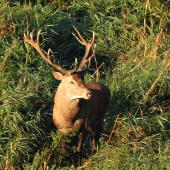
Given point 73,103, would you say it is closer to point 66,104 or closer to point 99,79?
point 66,104

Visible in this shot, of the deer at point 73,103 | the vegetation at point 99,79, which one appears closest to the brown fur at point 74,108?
the deer at point 73,103

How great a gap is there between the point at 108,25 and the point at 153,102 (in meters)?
2.23

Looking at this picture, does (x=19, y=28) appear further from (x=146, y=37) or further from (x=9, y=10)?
(x=146, y=37)

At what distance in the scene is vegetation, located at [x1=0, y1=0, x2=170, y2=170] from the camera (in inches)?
228

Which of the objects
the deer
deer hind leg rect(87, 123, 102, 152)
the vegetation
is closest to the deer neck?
the deer

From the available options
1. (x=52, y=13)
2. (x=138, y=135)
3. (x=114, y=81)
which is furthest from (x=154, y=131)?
(x=52, y=13)

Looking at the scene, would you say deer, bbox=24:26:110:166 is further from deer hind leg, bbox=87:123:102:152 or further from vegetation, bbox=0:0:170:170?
vegetation, bbox=0:0:170:170

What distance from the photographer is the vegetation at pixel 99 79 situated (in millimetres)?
5793

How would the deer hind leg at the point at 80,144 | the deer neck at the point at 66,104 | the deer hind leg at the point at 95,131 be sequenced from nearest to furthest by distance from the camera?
the deer neck at the point at 66,104, the deer hind leg at the point at 80,144, the deer hind leg at the point at 95,131

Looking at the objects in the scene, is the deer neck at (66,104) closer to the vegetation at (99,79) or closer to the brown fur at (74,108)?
the brown fur at (74,108)

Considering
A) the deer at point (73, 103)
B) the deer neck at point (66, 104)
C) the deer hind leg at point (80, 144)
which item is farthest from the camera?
the deer hind leg at point (80, 144)

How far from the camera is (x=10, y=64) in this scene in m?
6.86

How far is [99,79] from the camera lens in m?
7.67

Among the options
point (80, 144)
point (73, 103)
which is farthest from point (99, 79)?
point (73, 103)
